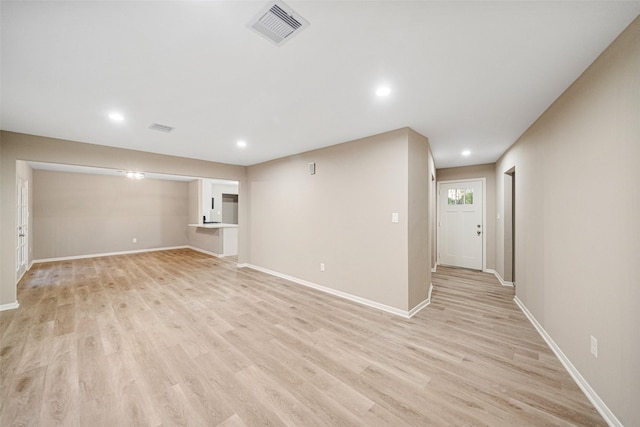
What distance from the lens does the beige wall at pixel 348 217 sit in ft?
10.8

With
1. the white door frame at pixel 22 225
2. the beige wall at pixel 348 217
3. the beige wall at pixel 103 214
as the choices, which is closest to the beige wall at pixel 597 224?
the beige wall at pixel 348 217

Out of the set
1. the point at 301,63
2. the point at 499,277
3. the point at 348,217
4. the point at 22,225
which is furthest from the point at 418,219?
the point at 22,225

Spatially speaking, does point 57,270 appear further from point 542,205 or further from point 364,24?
point 542,205

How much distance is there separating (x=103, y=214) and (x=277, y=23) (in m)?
9.07

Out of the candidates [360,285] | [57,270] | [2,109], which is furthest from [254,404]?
[57,270]

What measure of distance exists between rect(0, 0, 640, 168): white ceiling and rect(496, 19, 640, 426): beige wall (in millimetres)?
249

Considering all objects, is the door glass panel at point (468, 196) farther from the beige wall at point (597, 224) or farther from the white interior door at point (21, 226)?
the white interior door at point (21, 226)

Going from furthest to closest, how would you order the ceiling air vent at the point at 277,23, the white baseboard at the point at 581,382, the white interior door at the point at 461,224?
the white interior door at the point at 461,224, the white baseboard at the point at 581,382, the ceiling air vent at the point at 277,23

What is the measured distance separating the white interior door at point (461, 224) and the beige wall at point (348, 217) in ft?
8.79

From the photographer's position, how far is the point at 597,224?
177 cm

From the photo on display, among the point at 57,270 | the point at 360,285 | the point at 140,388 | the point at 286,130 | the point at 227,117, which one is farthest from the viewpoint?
the point at 57,270

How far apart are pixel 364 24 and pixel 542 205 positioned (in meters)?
2.78

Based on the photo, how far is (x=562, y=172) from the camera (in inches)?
90.2

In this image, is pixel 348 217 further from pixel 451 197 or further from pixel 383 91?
pixel 451 197
